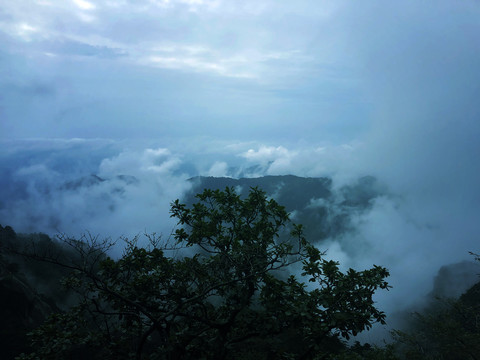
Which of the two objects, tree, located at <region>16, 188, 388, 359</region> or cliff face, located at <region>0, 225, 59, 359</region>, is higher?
cliff face, located at <region>0, 225, 59, 359</region>

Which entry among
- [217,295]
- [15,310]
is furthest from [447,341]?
[15,310]

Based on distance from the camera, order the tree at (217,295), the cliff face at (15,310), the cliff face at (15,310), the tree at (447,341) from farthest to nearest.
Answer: the cliff face at (15,310)
the cliff face at (15,310)
the tree at (447,341)
the tree at (217,295)

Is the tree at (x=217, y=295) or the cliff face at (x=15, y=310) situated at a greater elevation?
the cliff face at (x=15, y=310)

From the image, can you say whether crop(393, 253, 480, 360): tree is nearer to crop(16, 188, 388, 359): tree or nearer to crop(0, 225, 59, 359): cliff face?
crop(16, 188, 388, 359): tree

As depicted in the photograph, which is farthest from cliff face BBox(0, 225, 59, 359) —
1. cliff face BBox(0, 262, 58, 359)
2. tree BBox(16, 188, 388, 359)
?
tree BBox(16, 188, 388, 359)

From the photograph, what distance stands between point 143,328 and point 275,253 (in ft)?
17.3

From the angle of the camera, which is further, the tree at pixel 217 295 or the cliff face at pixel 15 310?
the cliff face at pixel 15 310

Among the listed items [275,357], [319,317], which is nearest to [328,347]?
[275,357]

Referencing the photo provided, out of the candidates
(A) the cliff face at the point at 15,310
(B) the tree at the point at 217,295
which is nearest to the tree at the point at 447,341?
(B) the tree at the point at 217,295

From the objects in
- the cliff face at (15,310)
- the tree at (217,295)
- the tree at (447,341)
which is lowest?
the tree at (447,341)

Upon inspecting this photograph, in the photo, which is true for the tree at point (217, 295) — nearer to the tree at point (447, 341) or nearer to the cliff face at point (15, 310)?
the tree at point (447, 341)

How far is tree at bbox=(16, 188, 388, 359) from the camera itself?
9.17m

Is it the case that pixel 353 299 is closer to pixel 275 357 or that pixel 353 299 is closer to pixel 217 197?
pixel 275 357

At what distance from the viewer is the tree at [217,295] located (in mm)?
9172
